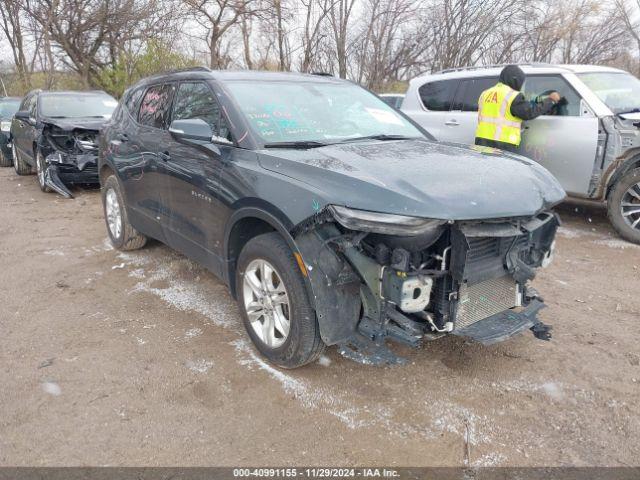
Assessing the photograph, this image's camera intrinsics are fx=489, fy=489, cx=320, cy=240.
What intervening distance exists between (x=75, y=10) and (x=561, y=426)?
22.6 m

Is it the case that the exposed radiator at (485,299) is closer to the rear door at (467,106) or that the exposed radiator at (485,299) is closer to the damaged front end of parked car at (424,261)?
the damaged front end of parked car at (424,261)

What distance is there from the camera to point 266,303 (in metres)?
3.07

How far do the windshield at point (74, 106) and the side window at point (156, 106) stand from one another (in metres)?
5.07

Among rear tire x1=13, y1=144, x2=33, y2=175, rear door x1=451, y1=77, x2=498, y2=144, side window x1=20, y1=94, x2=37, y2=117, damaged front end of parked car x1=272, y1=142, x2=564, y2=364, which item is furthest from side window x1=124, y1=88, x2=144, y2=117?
rear tire x1=13, y1=144, x2=33, y2=175

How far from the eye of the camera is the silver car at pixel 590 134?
550 cm

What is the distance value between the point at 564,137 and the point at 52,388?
581 centimetres

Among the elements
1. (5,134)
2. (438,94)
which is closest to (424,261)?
(438,94)

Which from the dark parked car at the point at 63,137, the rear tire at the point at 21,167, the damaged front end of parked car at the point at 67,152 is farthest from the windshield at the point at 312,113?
the rear tire at the point at 21,167

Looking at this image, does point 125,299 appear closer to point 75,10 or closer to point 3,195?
point 3,195

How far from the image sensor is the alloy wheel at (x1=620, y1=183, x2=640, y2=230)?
5.45 m

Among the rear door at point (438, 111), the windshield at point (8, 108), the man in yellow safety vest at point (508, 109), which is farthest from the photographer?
the windshield at point (8, 108)

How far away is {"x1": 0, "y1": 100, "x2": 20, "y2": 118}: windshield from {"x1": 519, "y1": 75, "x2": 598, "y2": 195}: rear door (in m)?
13.3

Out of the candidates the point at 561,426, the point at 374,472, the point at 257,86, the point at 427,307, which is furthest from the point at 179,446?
the point at 257,86

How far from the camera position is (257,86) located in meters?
3.63
